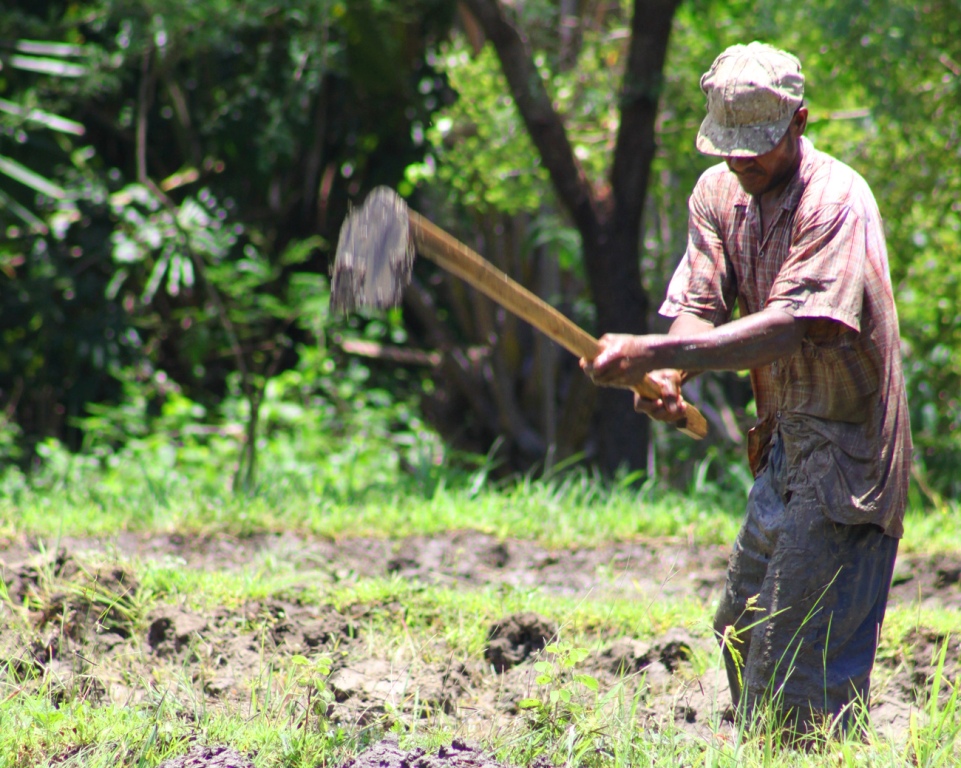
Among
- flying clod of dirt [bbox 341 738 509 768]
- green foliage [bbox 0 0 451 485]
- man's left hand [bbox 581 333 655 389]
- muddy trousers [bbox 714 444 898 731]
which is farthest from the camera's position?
green foliage [bbox 0 0 451 485]

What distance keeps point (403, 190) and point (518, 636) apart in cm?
489

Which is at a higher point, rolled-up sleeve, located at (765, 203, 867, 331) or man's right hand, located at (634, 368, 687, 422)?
rolled-up sleeve, located at (765, 203, 867, 331)

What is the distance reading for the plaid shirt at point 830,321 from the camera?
2.46 m

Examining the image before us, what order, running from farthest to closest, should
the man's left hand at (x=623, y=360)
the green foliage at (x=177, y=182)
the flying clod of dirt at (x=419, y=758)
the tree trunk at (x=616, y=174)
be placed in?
the green foliage at (x=177, y=182), the tree trunk at (x=616, y=174), the man's left hand at (x=623, y=360), the flying clod of dirt at (x=419, y=758)

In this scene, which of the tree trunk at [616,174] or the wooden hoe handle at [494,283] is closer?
the wooden hoe handle at [494,283]

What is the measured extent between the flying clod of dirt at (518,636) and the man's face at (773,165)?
4.84ft

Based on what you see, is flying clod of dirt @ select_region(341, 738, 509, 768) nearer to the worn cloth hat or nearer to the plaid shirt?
the plaid shirt

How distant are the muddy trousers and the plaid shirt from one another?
0.23 feet

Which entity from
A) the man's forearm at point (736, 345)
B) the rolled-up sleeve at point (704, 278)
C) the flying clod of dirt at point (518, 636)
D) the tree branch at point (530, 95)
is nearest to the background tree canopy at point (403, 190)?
the tree branch at point (530, 95)

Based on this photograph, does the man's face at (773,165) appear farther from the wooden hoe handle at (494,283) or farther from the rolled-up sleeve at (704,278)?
the wooden hoe handle at (494,283)

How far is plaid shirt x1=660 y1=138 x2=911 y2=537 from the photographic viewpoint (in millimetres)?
2459

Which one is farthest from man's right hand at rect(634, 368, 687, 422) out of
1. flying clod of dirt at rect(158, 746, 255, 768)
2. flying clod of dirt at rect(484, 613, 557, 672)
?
flying clod of dirt at rect(158, 746, 255, 768)

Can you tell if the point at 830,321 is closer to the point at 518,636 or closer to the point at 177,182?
the point at 518,636

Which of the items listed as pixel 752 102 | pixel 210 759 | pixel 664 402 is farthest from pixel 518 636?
pixel 752 102
